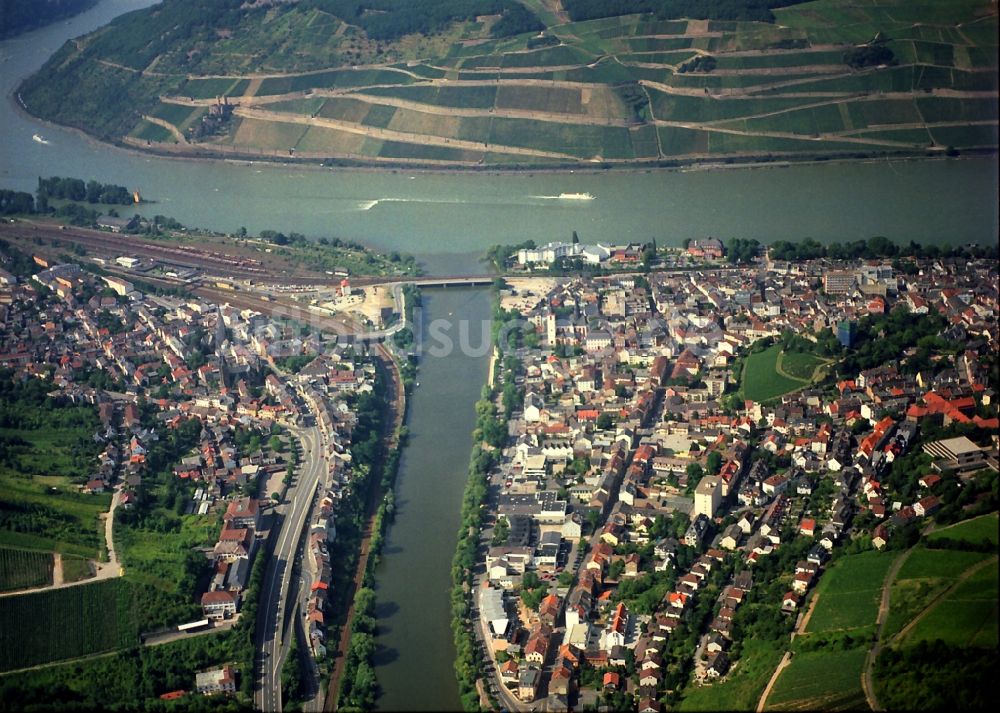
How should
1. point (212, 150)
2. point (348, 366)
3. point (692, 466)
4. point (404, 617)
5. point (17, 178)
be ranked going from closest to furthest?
point (404, 617), point (692, 466), point (348, 366), point (17, 178), point (212, 150)

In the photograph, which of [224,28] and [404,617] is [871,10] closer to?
[224,28]

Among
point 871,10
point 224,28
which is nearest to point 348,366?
point 871,10

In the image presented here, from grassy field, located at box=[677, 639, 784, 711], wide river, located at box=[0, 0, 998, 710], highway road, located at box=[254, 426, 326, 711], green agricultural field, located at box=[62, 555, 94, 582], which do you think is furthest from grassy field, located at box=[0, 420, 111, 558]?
grassy field, located at box=[677, 639, 784, 711]

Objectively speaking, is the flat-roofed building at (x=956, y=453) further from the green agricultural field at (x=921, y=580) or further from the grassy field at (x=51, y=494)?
the grassy field at (x=51, y=494)

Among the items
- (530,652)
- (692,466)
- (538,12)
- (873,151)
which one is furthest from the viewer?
(538,12)

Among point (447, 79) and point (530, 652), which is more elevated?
point (447, 79)

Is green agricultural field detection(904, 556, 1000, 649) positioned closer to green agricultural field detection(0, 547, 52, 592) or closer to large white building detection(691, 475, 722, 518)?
large white building detection(691, 475, 722, 518)

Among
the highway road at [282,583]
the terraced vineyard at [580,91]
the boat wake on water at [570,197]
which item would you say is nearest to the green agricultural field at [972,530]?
the highway road at [282,583]
